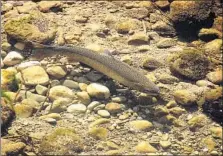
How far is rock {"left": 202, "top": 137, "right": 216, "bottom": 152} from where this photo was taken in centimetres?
484

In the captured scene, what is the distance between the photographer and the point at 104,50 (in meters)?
5.92

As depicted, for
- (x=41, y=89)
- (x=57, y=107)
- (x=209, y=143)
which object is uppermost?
(x=41, y=89)

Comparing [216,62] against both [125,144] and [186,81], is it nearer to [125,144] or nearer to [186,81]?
[186,81]

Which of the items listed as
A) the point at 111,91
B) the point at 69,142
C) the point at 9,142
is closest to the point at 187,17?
the point at 111,91

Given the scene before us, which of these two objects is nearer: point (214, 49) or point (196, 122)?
point (196, 122)

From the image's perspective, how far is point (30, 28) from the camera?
6078mm

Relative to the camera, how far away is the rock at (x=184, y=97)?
5305 millimetres

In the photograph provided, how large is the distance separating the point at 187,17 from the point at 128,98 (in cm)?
180

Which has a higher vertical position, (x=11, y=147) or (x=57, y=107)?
(x=57, y=107)

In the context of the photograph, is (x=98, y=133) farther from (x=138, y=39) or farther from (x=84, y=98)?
(x=138, y=39)

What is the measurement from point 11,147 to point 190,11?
3.43 meters

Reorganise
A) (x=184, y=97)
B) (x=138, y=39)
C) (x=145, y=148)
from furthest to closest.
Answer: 1. (x=138, y=39)
2. (x=184, y=97)
3. (x=145, y=148)

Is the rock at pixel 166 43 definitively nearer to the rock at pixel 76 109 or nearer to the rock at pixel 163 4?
the rock at pixel 163 4

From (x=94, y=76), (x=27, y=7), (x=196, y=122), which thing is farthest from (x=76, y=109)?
(x=27, y=7)
